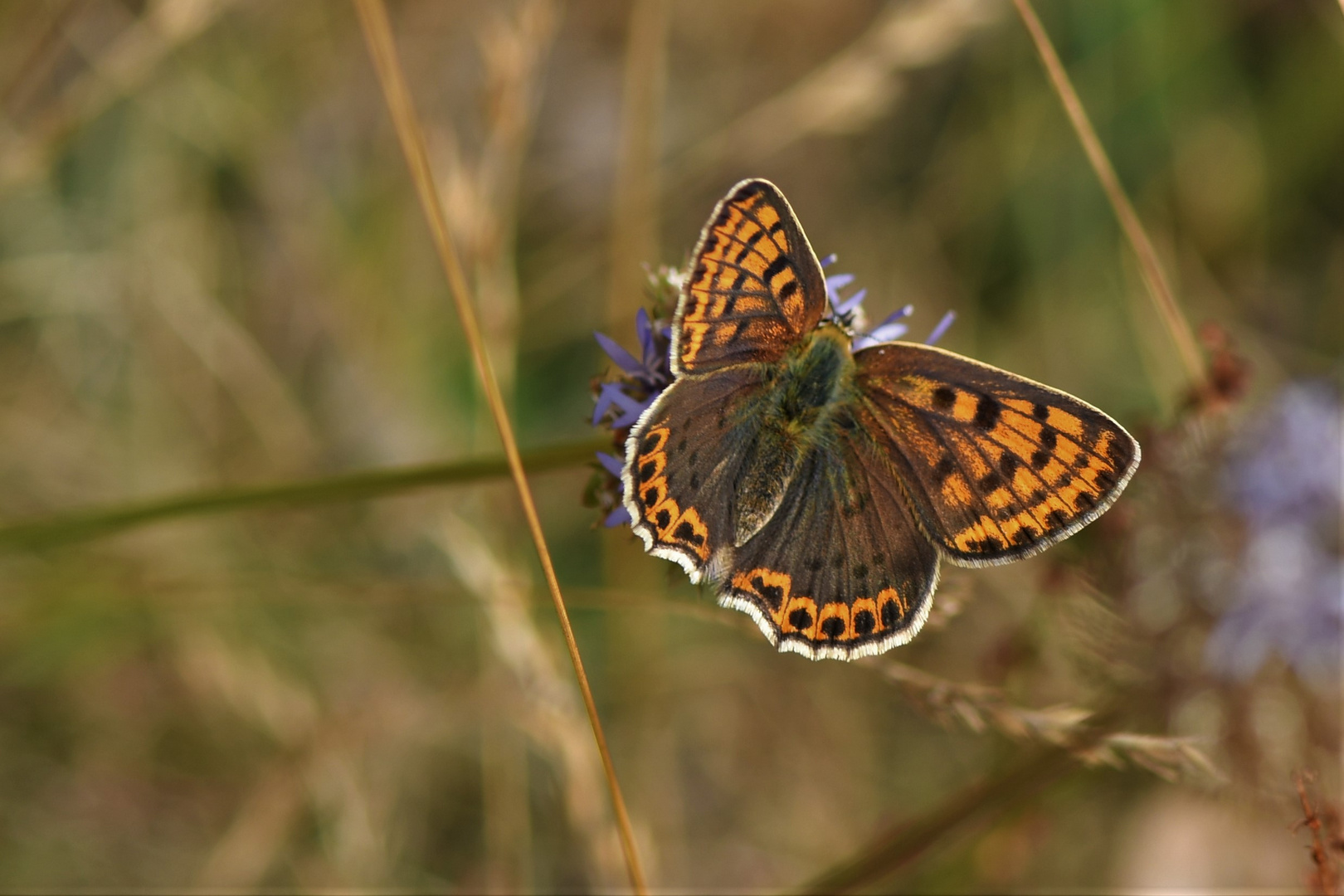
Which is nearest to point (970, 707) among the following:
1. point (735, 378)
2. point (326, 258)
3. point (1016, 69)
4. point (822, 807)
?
point (735, 378)

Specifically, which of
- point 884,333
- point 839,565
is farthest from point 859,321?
point 839,565

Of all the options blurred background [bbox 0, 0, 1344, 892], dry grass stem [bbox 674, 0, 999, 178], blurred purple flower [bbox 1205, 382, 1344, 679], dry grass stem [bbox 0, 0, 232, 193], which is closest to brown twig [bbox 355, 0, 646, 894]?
blurred background [bbox 0, 0, 1344, 892]

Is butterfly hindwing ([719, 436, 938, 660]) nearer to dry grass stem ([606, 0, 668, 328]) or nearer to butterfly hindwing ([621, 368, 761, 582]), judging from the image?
butterfly hindwing ([621, 368, 761, 582])

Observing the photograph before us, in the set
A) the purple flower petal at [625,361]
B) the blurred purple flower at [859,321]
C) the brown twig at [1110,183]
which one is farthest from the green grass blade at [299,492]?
the brown twig at [1110,183]

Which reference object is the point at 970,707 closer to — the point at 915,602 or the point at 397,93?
the point at 915,602

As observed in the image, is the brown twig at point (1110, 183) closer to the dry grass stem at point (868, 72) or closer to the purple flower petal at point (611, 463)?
the dry grass stem at point (868, 72)
